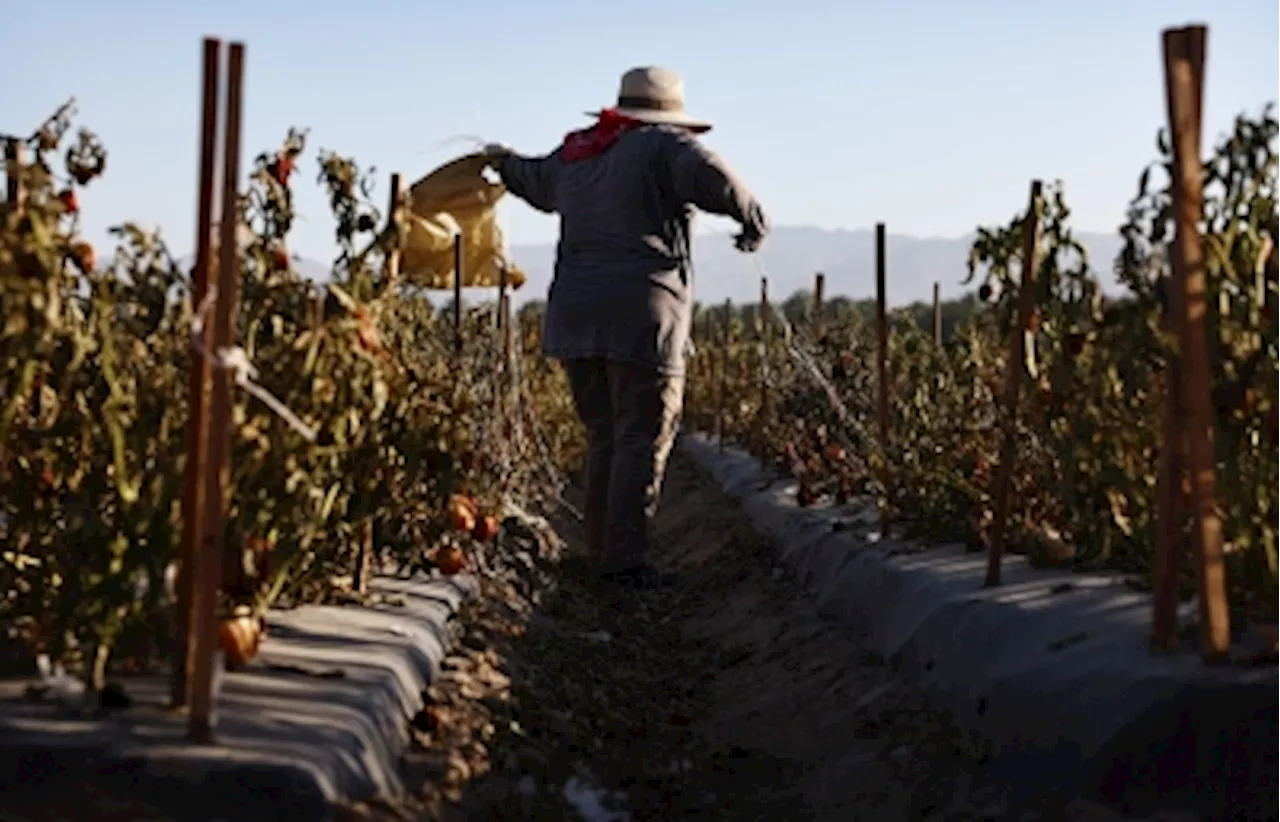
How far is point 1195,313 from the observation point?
3.42 metres

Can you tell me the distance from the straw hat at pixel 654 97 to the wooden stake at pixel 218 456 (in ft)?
11.7

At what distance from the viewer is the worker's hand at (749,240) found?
6.45m

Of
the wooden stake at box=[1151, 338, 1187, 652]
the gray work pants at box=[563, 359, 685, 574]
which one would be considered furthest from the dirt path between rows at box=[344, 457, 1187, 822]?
the wooden stake at box=[1151, 338, 1187, 652]

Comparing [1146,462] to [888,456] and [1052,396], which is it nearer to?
[1052,396]

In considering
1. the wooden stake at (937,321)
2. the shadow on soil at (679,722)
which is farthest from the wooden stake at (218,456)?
the wooden stake at (937,321)

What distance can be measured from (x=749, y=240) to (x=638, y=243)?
0.40 m

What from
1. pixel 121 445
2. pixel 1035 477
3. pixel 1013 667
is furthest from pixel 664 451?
pixel 121 445

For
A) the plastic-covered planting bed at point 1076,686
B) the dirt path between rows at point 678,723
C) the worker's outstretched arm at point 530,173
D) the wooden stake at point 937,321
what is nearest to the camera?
the plastic-covered planting bed at point 1076,686

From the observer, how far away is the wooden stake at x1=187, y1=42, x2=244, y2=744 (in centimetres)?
304

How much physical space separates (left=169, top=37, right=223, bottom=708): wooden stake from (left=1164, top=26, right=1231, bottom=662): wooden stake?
178 centimetres

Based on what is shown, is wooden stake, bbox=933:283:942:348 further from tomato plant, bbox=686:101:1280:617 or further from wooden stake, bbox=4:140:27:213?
wooden stake, bbox=4:140:27:213

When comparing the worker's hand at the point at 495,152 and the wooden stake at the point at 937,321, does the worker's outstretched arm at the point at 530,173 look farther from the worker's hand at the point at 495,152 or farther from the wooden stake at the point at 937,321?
the wooden stake at the point at 937,321

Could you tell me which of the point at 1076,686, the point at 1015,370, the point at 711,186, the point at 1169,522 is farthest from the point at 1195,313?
the point at 711,186

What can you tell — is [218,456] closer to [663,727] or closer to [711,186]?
[663,727]
